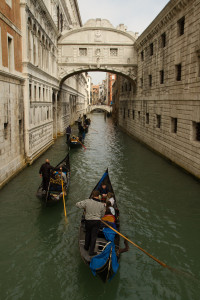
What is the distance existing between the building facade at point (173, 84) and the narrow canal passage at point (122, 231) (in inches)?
79.7

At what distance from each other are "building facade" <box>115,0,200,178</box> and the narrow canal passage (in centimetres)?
203

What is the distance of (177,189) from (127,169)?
339 cm

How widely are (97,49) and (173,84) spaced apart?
33.8 feet

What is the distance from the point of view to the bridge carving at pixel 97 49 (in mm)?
22078

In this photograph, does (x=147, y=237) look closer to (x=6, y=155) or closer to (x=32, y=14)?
(x=6, y=155)

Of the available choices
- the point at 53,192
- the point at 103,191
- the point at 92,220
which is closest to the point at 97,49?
the point at 53,192

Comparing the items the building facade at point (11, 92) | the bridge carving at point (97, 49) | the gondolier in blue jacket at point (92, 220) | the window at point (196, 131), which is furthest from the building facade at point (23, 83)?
the window at point (196, 131)

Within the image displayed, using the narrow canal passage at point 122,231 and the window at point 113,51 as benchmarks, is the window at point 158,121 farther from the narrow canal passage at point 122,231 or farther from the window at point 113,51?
the window at point 113,51

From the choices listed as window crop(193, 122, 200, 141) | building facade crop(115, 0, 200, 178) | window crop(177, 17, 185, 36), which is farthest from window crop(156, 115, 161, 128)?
window crop(193, 122, 200, 141)

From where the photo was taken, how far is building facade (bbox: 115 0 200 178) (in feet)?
38.9

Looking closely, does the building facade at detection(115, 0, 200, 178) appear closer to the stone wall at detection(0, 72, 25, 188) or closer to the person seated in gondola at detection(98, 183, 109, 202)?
the person seated in gondola at detection(98, 183, 109, 202)

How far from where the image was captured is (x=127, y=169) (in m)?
13.3

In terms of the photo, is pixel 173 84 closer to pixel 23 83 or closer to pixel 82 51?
pixel 23 83

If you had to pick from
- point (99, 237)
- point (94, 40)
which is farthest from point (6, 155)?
point (94, 40)
